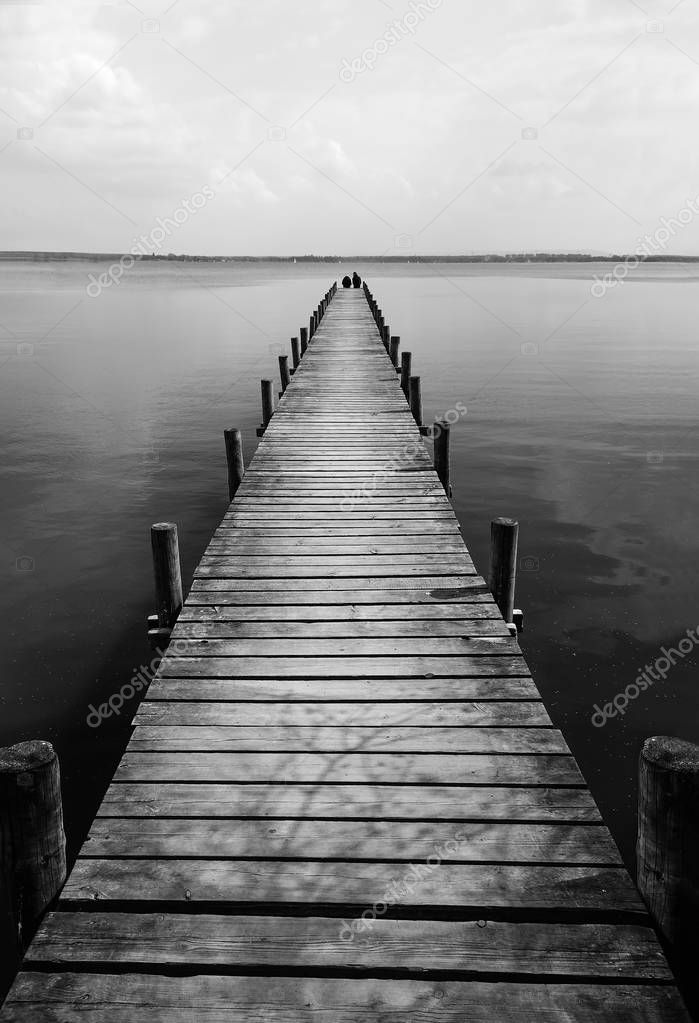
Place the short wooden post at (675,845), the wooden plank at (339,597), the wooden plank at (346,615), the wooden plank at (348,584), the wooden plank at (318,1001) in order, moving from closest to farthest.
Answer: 1. the wooden plank at (318,1001)
2. the short wooden post at (675,845)
3. the wooden plank at (346,615)
4. the wooden plank at (339,597)
5. the wooden plank at (348,584)

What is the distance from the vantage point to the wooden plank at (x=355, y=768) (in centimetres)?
355

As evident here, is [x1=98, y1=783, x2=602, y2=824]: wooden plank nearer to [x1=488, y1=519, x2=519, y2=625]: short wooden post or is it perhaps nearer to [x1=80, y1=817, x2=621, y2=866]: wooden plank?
[x1=80, y1=817, x2=621, y2=866]: wooden plank

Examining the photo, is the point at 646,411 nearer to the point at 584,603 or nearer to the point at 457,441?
the point at 457,441

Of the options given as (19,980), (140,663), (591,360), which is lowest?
(140,663)

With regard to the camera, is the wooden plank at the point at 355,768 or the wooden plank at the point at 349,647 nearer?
the wooden plank at the point at 355,768

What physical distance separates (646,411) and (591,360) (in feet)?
32.5

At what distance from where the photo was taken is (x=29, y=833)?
2873 millimetres

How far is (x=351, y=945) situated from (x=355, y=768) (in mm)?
995

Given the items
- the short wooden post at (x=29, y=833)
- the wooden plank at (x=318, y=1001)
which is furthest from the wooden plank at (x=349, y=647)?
the wooden plank at (x=318, y=1001)

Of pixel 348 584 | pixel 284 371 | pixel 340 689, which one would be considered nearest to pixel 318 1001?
pixel 340 689

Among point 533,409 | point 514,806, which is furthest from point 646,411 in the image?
point 514,806

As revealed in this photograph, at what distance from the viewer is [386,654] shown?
4.68 m

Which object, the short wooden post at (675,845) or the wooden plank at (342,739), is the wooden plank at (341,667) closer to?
the wooden plank at (342,739)

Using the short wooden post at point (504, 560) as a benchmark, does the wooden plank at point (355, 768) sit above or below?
below
